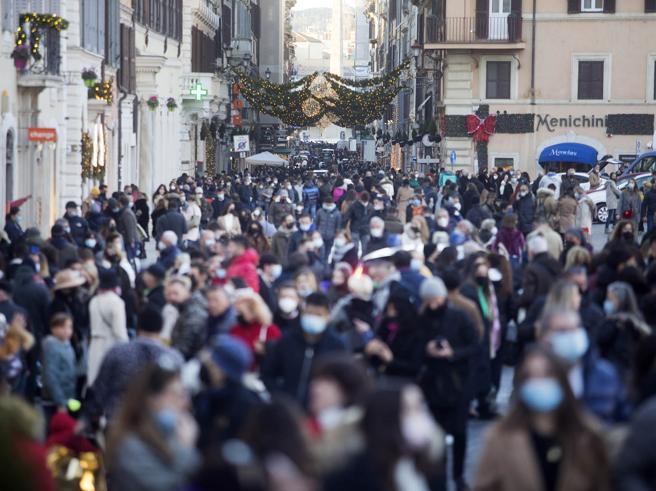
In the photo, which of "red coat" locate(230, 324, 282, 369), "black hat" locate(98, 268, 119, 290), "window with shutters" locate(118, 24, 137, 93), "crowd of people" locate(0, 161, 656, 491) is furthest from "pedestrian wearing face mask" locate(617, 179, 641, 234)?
"red coat" locate(230, 324, 282, 369)

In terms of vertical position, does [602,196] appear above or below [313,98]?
below

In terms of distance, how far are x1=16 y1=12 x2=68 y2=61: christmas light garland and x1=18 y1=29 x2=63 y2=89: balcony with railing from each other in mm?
277

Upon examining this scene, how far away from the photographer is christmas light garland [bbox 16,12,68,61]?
30516mm

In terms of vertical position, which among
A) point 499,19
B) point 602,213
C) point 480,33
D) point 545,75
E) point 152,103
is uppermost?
point 499,19

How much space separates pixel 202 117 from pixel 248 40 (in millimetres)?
27126

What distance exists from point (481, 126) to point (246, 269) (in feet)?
130

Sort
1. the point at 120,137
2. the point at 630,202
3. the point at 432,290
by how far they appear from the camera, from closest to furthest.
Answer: the point at 432,290 → the point at 630,202 → the point at 120,137

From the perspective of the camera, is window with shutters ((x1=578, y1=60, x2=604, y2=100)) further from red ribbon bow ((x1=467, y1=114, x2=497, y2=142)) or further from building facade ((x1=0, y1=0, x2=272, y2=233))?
building facade ((x1=0, y1=0, x2=272, y2=233))

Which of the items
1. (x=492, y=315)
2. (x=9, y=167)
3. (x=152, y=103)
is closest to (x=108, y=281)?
(x=492, y=315)

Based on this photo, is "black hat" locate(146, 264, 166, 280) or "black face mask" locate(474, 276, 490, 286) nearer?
"black face mask" locate(474, 276, 490, 286)

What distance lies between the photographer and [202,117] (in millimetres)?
65000

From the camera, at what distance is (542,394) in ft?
24.7

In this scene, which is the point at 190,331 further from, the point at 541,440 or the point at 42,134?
the point at 42,134

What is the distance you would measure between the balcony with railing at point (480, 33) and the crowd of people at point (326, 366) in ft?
103
